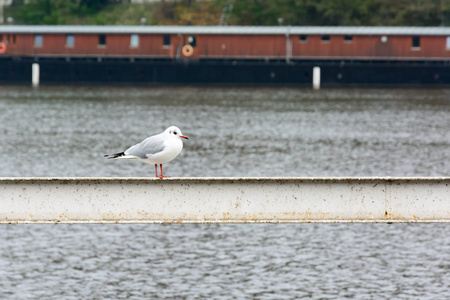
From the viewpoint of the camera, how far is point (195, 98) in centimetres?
6669

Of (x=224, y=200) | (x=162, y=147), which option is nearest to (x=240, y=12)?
(x=224, y=200)

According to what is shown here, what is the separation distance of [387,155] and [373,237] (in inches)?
659

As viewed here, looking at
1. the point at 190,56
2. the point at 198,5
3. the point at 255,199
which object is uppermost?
the point at 198,5

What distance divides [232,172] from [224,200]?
70.6 ft

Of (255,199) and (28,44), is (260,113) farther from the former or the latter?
(255,199)

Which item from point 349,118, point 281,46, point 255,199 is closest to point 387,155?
point 349,118

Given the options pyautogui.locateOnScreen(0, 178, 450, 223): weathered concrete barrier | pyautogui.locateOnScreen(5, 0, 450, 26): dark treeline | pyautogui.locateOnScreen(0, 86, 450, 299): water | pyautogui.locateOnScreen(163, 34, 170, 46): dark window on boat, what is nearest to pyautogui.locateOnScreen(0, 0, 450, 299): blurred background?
pyautogui.locateOnScreen(0, 86, 450, 299): water

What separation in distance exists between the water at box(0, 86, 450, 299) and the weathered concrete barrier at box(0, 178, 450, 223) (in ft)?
17.7

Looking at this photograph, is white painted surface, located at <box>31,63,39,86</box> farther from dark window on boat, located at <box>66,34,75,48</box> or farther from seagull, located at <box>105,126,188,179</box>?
seagull, located at <box>105,126,188,179</box>

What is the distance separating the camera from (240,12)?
9644cm

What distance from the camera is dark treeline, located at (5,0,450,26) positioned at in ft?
299

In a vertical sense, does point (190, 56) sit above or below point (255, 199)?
above

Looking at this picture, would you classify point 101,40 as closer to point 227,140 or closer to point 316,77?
point 316,77

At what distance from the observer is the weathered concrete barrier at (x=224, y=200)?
10.1 meters
